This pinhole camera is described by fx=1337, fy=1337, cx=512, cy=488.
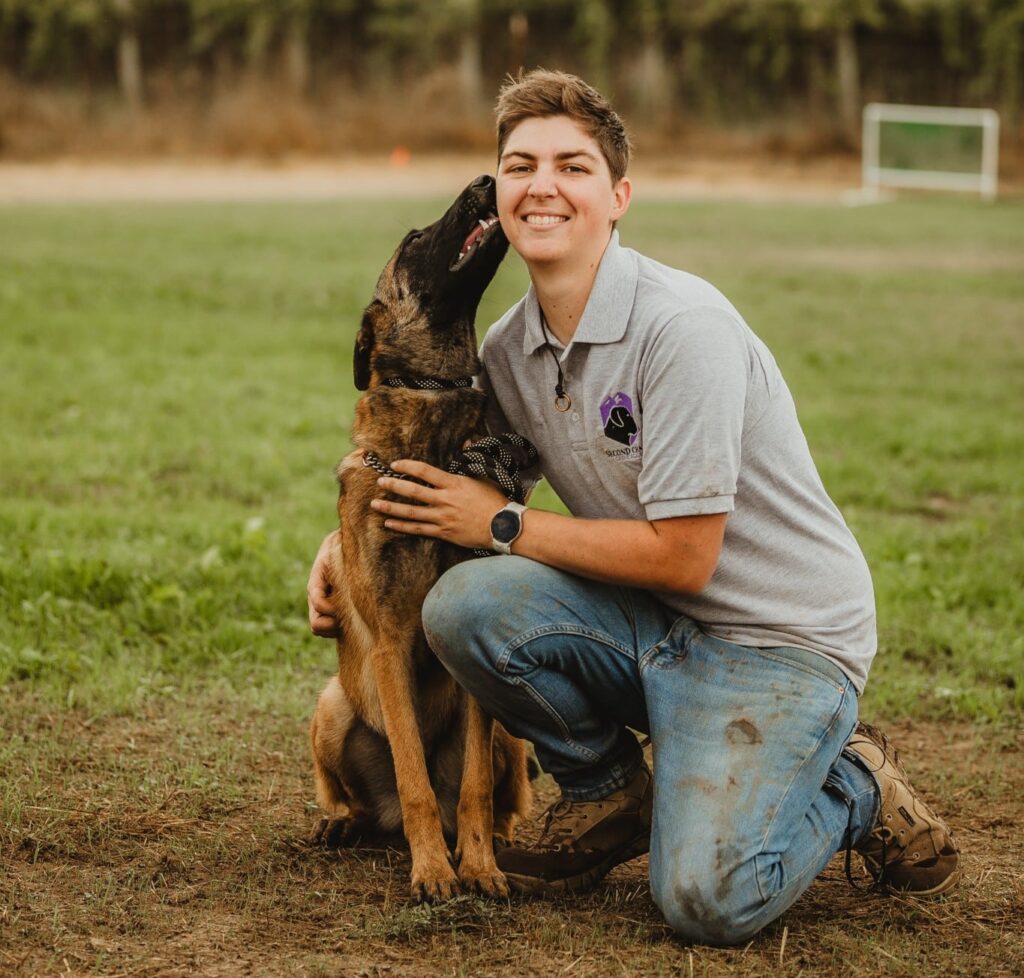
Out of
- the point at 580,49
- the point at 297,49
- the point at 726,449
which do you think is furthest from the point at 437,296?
the point at 580,49

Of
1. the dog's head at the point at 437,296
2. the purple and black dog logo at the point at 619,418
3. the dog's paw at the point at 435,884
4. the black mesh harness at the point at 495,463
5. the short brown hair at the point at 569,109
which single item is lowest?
the dog's paw at the point at 435,884

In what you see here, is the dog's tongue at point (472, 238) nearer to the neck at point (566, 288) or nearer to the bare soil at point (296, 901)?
the neck at point (566, 288)

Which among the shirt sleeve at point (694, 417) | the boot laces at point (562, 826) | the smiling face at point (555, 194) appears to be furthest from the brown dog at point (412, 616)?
the shirt sleeve at point (694, 417)

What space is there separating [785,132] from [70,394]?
23.8m

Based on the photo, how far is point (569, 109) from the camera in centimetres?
312

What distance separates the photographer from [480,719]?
3.23 meters

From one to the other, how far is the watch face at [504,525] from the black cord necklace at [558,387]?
0.90 ft

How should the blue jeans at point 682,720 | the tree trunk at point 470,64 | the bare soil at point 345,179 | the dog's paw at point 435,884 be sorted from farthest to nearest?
the tree trunk at point 470,64 < the bare soil at point 345,179 < the dog's paw at point 435,884 < the blue jeans at point 682,720

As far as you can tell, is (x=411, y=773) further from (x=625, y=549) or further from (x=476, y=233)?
(x=476, y=233)

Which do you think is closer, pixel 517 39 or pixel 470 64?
pixel 517 39

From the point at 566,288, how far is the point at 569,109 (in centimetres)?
42

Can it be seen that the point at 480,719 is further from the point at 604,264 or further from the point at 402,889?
the point at 604,264

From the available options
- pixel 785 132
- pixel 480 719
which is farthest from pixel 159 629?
pixel 785 132

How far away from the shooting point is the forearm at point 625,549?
2938mm
